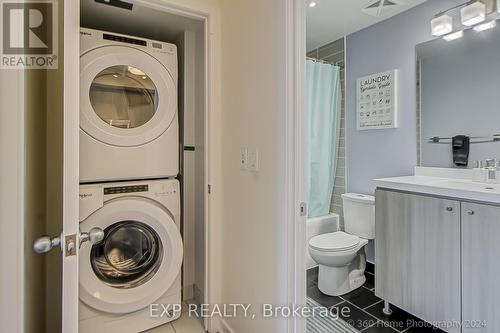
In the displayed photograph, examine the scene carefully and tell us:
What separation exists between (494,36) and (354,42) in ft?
3.72

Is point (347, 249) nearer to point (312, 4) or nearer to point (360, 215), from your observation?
point (360, 215)

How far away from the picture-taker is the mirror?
1.81 metres

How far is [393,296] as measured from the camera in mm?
1819

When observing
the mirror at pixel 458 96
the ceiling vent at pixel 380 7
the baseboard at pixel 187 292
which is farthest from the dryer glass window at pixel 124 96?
the mirror at pixel 458 96

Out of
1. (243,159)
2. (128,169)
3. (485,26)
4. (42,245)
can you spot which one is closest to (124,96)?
(128,169)

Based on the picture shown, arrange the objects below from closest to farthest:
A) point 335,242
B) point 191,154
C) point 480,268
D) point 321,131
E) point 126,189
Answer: point 480,268, point 126,189, point 191,154, point 335,242, point 321,131

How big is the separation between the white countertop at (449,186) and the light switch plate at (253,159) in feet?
3.34

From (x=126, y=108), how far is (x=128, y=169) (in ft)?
1.36

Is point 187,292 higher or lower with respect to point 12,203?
lower

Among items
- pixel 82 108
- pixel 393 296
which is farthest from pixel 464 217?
pixel 82 108

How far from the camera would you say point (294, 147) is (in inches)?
46.1

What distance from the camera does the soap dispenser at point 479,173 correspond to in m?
1.74

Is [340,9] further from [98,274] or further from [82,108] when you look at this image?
[98,274]

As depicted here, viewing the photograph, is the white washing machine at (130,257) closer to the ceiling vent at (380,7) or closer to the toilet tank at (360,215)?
the toilet tank at (360,215)
